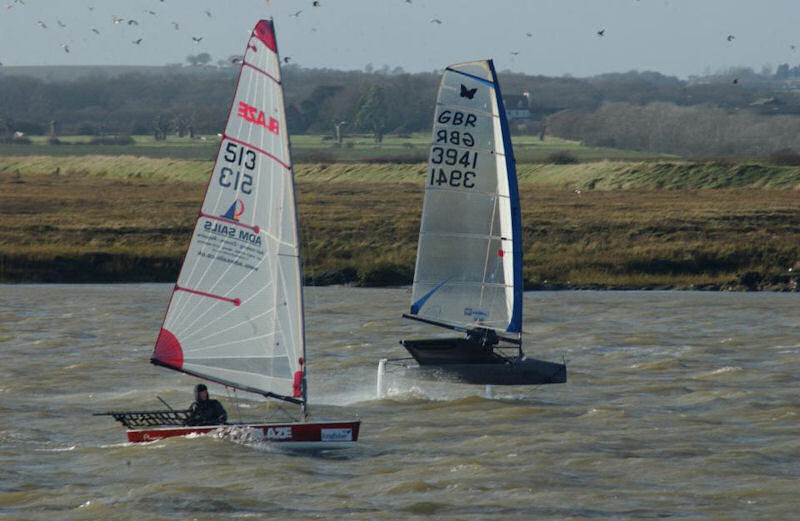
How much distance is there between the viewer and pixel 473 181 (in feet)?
107

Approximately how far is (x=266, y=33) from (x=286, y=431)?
7.10 metres

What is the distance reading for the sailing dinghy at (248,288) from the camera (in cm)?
2503

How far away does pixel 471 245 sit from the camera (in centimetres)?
3291

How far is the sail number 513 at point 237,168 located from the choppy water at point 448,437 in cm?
482

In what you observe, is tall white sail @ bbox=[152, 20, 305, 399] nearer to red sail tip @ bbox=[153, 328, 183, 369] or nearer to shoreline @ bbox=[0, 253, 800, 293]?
red sail tip @ bbox=[153, 328, 183, 369]

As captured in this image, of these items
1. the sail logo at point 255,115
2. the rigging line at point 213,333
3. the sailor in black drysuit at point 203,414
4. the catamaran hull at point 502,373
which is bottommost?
the catamaran hull at point 502,373

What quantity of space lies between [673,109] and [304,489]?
179213mm

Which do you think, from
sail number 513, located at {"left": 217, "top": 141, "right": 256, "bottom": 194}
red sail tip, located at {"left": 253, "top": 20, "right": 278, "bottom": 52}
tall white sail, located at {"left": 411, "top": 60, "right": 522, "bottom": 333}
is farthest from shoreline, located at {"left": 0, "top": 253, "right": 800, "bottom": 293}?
red sail tip, located at {"left": 253, "top": 20, "right": 278, "bottom": 52}

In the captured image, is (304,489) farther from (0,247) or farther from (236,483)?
(0,247)

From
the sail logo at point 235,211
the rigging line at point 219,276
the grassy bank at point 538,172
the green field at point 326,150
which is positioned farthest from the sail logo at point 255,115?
the green field at point 326,150

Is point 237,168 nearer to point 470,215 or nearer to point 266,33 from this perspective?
point 266,33

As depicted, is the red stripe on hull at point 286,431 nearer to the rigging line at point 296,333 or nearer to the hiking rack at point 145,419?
the hiking rack at point 145,419

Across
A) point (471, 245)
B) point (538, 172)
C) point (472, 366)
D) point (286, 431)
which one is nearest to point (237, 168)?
point (286, 431)

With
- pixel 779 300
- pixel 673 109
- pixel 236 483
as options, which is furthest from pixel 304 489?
pixel 673 109
